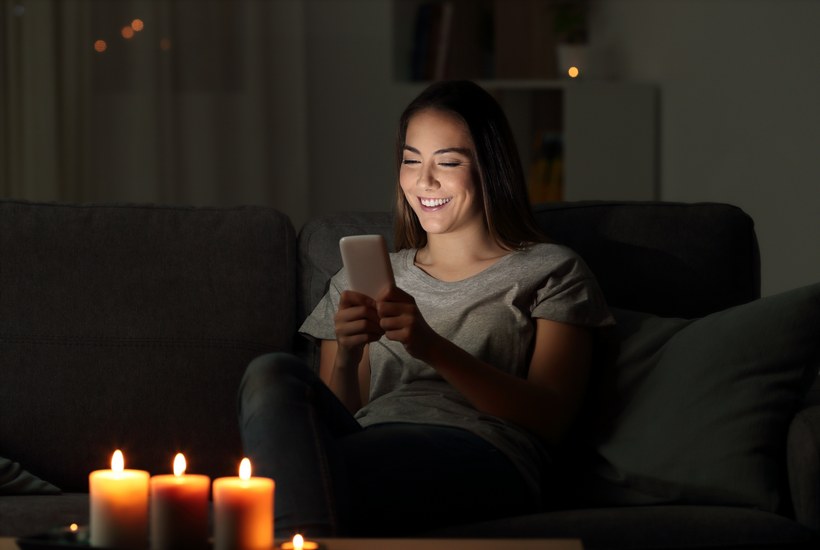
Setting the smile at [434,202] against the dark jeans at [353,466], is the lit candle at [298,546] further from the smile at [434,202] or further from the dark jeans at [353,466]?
the smile at [434,202]

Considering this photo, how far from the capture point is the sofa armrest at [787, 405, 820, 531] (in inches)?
64.0

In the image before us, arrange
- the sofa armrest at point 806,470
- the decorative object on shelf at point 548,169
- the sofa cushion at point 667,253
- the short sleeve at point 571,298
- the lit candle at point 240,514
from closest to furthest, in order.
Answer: the lit candle at point 240,514 → the sofa armrest at point 806,470 → the short sleeve at point 571,298 → the sofa cushion at point 667,253 → the decorative object on shelf at point 548,169

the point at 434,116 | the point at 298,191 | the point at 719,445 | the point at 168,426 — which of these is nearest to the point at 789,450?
the point at 719,445

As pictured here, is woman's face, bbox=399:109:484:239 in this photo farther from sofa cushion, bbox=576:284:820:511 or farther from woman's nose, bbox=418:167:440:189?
sofa cushion, bbox=576:284:820:511

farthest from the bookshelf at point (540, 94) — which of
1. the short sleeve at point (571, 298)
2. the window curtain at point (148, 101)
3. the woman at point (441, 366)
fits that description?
the short sleeve at point (571, 298)

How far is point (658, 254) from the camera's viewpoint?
2113 mm

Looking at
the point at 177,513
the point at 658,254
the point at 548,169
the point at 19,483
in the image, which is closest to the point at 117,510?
the point at 177,513

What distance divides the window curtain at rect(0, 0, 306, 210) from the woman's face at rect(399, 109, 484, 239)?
2.48 meters

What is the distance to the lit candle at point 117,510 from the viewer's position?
115 cm

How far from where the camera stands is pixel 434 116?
201 cm

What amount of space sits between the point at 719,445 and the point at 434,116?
737 mm

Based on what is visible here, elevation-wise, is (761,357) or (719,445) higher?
(761,357)

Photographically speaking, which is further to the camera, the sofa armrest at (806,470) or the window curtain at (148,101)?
the window curtain at (148,101)

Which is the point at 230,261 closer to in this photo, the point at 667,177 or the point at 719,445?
the point at 719,445
